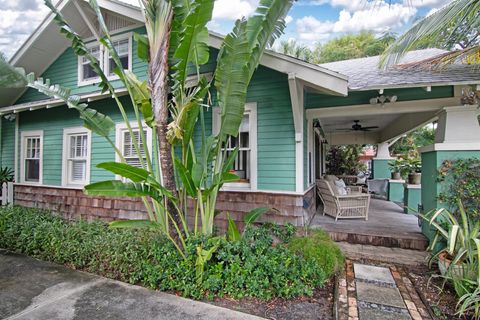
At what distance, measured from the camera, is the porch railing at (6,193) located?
26.5 feet

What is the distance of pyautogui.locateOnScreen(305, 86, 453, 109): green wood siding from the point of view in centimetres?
447

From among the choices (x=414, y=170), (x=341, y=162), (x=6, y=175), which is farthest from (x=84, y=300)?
(x=341, y=162)

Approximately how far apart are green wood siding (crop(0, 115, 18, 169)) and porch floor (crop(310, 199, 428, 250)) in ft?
32.2

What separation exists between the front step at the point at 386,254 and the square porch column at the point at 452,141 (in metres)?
0.41

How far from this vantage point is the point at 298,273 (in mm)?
3473

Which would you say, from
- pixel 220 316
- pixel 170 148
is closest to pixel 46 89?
pixel 170 148

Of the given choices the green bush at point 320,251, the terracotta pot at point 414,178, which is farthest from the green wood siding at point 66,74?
the terracotta pot at point 414,178

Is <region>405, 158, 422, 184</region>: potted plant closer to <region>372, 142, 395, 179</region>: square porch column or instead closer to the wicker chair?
<region>372, 142, 395, 179</region>: square porch column

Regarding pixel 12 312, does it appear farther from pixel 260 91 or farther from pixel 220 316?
pixel 260 91

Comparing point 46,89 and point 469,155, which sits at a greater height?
point 46,89

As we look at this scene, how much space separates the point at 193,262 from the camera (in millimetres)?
3580

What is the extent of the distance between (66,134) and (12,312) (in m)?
5.52

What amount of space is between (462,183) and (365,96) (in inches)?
84.1

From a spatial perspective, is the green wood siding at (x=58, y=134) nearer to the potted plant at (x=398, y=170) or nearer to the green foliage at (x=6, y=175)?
the green foliage at (x=6, y=175)
